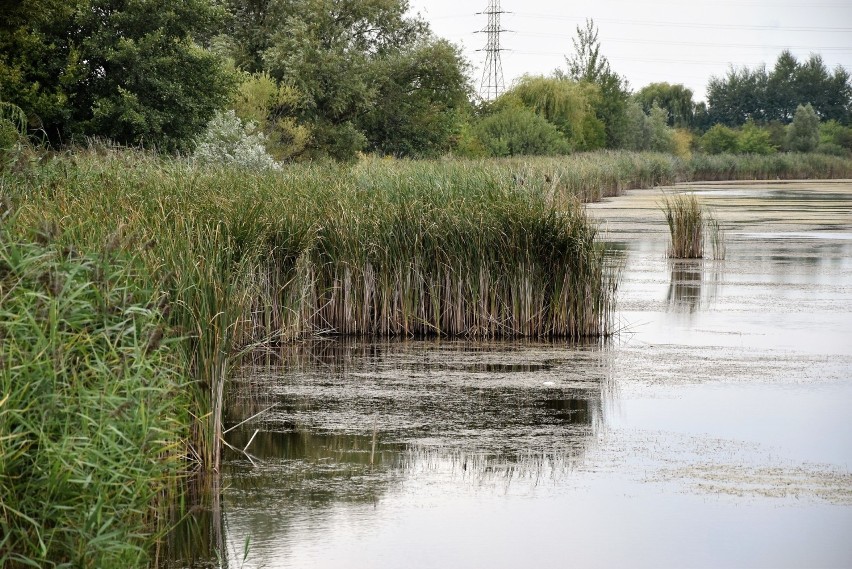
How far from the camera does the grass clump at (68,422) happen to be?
13.0 feet

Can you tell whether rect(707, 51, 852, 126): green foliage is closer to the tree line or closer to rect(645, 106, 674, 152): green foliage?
the tree line

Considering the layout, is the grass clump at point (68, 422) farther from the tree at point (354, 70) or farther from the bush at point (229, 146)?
the tree at point (354, 70)

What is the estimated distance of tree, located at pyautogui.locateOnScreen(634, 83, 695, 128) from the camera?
88.9m

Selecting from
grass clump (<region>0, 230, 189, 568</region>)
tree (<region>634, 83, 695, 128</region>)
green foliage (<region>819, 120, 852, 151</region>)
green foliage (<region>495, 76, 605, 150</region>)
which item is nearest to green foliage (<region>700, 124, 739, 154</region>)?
green foliage (<region>819, 120, 852, 151</region>)

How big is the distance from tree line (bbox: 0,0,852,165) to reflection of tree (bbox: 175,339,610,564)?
9.69 feet

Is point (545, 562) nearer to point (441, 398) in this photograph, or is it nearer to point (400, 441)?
point (400, 441)

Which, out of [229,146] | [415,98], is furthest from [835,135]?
[229,146]

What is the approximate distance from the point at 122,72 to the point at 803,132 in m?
59.4

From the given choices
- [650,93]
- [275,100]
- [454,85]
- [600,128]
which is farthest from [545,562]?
[650,93]

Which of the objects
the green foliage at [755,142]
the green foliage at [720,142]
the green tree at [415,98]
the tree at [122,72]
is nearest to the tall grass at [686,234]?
the tree at [122,72]

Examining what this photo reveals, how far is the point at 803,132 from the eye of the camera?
2876 inches

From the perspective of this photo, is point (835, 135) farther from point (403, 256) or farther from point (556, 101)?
point (403, 256)

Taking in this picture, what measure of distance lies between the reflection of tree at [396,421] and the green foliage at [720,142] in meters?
67.0

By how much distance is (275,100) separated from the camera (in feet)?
107
